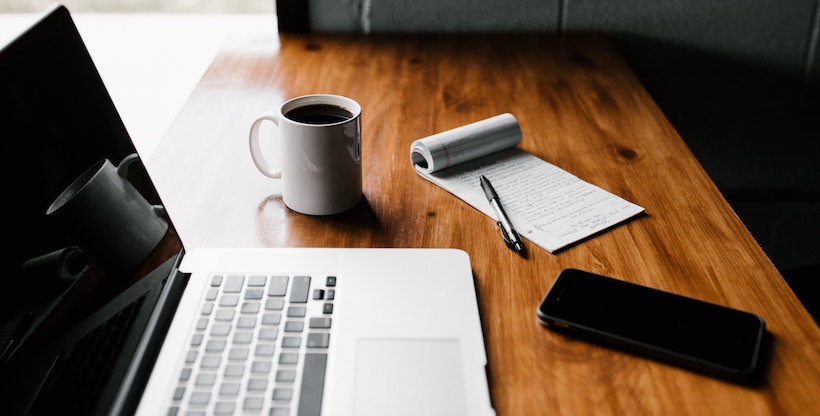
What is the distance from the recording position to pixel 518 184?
0.90 metres

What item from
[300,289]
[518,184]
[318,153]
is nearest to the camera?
[300,289]

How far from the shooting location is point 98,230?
1.99 ft

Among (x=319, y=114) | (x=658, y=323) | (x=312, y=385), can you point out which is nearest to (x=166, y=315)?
(x=312, y=385)

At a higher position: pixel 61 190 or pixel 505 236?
pixel 61 190

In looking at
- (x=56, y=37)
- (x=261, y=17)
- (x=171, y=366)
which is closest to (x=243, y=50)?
(x=261, y=17)

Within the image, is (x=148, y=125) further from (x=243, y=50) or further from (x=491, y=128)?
(x=491, y=128)

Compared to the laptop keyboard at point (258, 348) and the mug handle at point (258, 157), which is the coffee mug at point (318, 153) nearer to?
the mug handle at point (258, 157)

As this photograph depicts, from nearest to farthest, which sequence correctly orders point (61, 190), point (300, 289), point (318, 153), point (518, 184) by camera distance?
point (61, 190)
point (300, 289)
point (318, 153)
point (518, 184)

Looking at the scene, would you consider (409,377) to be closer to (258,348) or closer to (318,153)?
(258,348)

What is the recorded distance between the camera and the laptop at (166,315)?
51cm

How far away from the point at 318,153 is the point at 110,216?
0.76ft

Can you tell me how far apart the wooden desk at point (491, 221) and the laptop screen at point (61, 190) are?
128 millimetres

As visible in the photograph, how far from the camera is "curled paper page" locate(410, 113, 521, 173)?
0.92 meters

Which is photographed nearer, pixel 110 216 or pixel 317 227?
pixel 110 216
